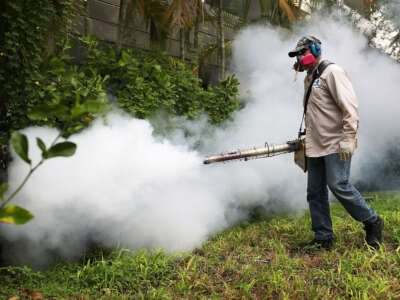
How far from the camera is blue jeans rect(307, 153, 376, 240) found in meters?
3.08

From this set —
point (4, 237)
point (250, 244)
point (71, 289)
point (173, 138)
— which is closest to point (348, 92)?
point (250, 244)

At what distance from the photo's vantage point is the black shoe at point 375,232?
10.5ft

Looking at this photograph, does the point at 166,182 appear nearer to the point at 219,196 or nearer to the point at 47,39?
the point at 219,196

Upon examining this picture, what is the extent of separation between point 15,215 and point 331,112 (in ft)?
8.91

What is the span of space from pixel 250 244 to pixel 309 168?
0.99 metres

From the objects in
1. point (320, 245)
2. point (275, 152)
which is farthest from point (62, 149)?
point (320, 245)

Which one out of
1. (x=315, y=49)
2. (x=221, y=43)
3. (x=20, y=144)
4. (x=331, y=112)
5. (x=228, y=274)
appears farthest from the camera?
(x=221, y=43)

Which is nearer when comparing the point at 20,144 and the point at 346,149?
the point at 20,144

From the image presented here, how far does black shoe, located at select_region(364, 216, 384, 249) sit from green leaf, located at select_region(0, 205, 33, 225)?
2970 mm

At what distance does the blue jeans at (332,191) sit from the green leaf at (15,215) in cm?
259

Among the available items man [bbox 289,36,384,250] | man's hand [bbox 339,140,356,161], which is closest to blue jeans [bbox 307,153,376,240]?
man [bbox 289,36,384,250]

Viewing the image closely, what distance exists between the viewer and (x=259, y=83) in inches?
235

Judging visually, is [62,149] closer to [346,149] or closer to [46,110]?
[46,110]

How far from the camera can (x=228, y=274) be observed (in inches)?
115
